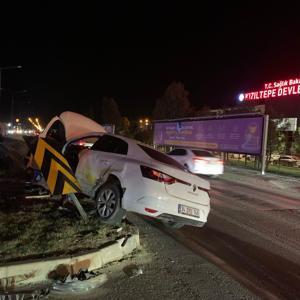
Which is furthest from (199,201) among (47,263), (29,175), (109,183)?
(29,175)

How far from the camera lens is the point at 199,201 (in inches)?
277

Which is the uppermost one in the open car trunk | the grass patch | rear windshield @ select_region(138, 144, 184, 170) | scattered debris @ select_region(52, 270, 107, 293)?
the open car trunk

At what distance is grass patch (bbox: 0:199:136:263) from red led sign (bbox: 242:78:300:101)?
5680 centimetres

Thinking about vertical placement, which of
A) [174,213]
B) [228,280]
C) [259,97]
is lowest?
[228,280]

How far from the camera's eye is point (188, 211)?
6.82 meters

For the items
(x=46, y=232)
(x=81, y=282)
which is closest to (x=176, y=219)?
(x=46, y=232)

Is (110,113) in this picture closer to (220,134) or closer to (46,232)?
(220,134)

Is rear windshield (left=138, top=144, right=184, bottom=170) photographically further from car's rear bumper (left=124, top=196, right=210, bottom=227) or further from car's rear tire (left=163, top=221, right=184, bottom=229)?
car's rear tire (left=163, top=221, right=184, bottom=229)

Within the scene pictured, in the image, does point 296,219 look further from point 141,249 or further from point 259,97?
point 259,97

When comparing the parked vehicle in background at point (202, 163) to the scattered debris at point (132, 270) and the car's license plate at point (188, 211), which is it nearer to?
the car's license plate at point (188, 211)

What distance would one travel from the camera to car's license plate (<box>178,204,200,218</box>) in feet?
22.0

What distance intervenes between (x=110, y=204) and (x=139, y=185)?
85 centimetres

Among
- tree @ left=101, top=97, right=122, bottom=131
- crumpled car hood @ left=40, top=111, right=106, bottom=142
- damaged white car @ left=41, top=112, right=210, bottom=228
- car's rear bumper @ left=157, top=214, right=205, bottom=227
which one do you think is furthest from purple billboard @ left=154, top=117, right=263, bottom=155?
tree @ left=101, top=97, right=122, bottom=131

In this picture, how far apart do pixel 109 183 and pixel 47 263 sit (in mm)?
2623
